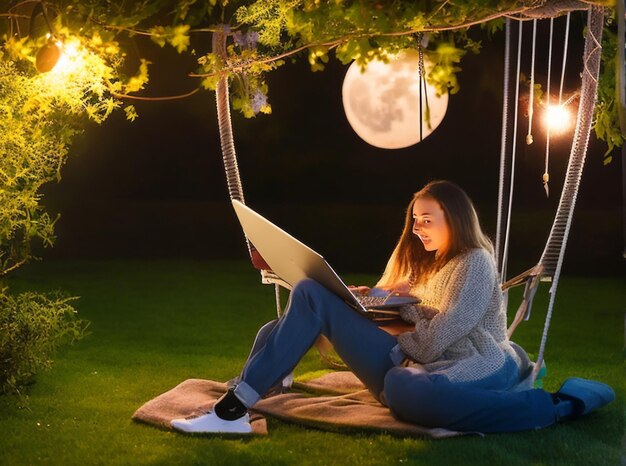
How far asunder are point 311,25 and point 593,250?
837 cm

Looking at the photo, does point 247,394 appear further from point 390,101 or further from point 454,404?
point 390,101

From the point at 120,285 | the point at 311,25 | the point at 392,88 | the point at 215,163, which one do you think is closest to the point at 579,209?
the point at 215,163

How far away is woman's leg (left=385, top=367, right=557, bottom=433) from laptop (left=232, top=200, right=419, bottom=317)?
247mm

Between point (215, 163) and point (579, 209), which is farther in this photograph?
point (215, 163)

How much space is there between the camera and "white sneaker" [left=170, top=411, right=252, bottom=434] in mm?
3701

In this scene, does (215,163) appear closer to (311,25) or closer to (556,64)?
(556,64)

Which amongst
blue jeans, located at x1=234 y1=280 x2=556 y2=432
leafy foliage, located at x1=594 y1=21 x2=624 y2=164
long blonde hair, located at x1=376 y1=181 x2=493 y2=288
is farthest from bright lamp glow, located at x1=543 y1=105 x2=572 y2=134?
blue jeans, located at x1=234 y1=280 x2=556 y2=432

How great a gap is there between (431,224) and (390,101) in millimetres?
1016

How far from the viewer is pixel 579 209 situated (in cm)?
1345

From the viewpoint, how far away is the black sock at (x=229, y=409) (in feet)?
12.1

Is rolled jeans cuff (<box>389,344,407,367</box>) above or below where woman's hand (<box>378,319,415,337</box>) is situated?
below

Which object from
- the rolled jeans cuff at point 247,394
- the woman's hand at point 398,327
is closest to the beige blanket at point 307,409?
the rolled jeans cuff at point 247,394

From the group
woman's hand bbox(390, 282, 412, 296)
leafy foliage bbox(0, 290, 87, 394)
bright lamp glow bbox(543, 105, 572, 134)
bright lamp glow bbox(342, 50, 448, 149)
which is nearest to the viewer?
woman's hand bbox(390, 282, 412, 296)

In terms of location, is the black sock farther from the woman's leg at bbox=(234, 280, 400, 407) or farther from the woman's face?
the woman's face
